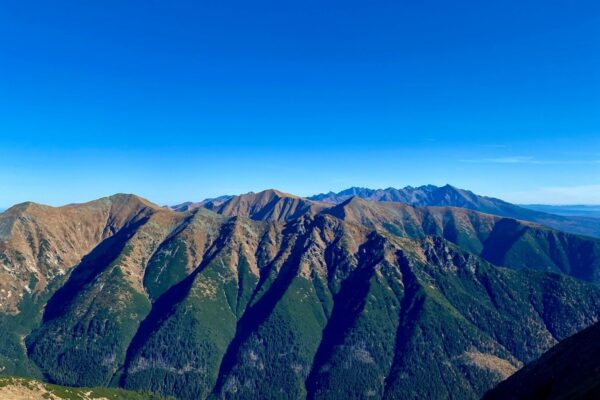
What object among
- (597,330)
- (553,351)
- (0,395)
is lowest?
(0,395)

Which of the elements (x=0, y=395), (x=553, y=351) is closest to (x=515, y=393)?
(x=553, y=351)

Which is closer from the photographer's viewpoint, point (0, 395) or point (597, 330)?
point (597, 330)

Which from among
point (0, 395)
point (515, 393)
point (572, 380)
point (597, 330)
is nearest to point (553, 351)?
point (597, 330)

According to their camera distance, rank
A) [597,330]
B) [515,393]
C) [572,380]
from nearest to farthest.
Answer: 1. [572,380]
2. [515,393]
3. [597,330]

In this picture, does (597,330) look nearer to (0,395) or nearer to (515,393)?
(515,393)

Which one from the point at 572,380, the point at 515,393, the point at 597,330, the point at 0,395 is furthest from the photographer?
the point at 0,395

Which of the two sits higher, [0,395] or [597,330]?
[597,330]
